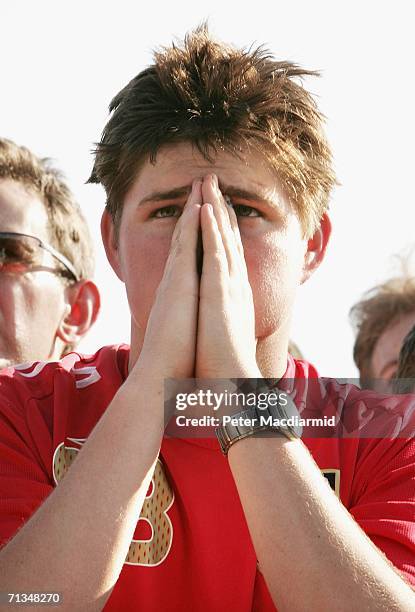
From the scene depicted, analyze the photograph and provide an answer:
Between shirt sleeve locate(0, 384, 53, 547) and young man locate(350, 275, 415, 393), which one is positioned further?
young man locate(350, 275, 415, 393)

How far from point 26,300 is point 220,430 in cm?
210

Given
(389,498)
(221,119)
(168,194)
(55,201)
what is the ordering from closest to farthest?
(389,498), (168,194), (221,119), (55,201)

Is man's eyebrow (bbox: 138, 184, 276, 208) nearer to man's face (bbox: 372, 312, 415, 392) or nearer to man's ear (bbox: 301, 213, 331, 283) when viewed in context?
man's ear (bbox: 301, 213, 331, 283)

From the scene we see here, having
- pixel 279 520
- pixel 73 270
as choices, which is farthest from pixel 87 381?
pixel 73 270

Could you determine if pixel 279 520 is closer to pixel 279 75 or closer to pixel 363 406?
pixel 363 406

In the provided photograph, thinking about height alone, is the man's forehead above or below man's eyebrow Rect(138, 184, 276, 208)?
above

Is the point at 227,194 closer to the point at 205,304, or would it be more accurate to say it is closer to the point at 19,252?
the point at 205,304

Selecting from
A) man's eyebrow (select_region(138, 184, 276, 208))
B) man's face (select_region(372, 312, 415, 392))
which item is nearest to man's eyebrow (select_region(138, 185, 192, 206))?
man's eyebrow (select_region(138, 184, 276, 208))

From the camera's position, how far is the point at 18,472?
2971 millimetres

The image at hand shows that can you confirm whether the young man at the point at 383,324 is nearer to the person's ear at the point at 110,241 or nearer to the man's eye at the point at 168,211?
the person's ear at the point at 110,241

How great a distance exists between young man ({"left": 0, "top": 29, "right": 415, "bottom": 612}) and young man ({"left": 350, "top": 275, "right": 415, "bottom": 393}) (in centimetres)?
245

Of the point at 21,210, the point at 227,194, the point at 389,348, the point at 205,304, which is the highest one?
the point at 21,210

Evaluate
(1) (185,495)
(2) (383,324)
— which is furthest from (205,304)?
(2) (383,324)

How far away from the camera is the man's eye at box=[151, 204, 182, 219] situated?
331cm
